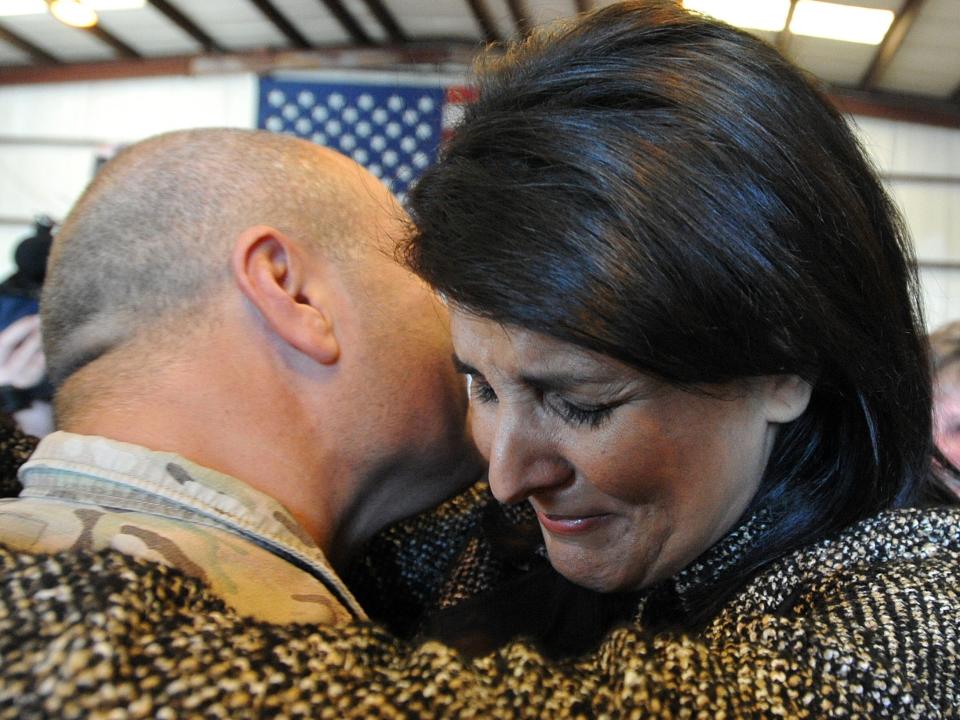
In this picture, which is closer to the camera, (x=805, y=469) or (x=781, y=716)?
(x=781, y=716)

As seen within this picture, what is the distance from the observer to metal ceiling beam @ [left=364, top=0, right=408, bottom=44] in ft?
24.5

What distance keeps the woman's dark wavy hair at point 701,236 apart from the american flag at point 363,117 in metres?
5.86

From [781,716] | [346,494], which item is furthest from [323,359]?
[781,716]

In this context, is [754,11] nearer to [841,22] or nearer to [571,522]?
[841,22]

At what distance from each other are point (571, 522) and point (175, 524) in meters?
0.46

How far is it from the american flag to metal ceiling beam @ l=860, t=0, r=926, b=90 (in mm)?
3065

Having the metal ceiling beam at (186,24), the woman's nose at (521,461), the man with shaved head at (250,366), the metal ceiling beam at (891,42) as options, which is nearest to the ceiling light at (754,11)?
the metal ceiling beam at (891,42)

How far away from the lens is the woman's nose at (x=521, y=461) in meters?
1.04

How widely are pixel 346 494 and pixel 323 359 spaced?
0.18 metres

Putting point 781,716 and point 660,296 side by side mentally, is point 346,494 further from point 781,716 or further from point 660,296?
point 781,716

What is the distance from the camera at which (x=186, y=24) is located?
8.04m

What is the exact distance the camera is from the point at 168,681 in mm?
619

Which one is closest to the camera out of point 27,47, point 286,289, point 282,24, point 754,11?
point 286,289

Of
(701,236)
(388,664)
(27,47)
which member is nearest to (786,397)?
(701,236)
